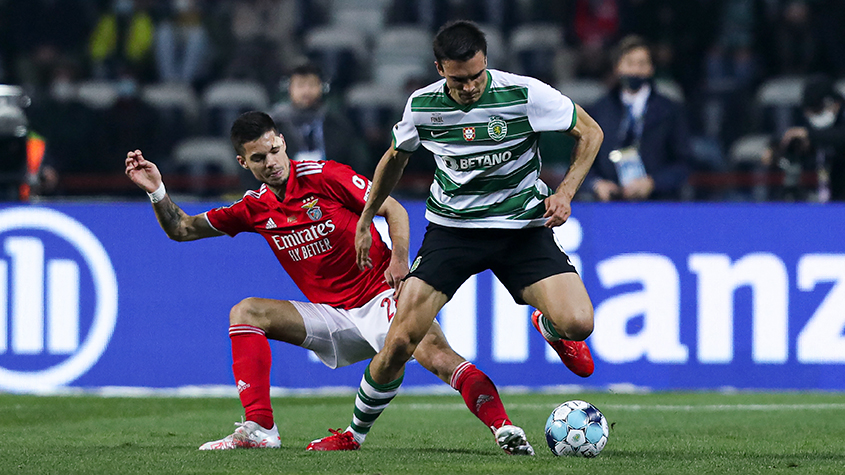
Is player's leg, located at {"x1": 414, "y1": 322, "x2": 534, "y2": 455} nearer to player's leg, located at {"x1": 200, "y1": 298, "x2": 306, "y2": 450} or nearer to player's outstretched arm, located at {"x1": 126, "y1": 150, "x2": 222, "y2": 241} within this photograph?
player's leg, located at {"x1": 200, "y1": 298, "x2": 306, "y2": 450}

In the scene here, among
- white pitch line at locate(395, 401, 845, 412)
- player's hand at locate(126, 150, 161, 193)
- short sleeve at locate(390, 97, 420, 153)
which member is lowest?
white pitch line at locate(395, 401, 845, 412)

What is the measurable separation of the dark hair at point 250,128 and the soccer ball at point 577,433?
196cm

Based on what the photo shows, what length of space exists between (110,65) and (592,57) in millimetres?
5576

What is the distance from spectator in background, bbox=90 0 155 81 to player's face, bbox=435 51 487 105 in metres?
9.28

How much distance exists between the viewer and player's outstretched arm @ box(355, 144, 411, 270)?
551 centimetres

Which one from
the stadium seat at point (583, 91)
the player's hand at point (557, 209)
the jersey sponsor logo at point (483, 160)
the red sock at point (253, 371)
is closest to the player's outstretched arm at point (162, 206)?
the red sock at point (253, 371)

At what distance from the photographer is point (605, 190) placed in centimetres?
906

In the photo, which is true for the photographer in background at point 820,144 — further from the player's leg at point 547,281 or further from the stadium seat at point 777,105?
the player's leg at point 547,281

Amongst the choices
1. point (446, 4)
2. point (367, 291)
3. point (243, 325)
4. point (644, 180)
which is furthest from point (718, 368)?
point (446, 4)

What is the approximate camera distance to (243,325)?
5918 millimetres

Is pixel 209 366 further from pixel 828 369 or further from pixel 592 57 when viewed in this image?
pixel 592 57

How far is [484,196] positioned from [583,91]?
7837mm

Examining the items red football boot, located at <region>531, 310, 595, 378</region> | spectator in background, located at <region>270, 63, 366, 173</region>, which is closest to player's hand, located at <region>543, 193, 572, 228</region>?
red football boot, located at <region>531, 310, 595, 378</region>

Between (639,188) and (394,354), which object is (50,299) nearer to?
(394,354)
